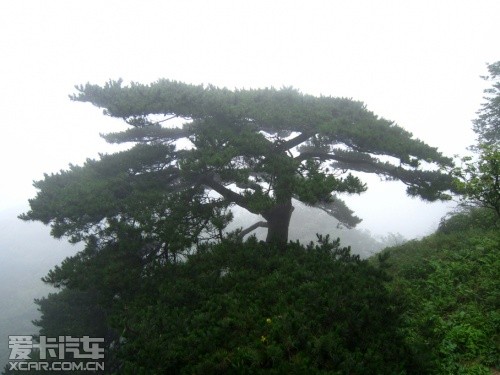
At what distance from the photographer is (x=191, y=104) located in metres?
10.7

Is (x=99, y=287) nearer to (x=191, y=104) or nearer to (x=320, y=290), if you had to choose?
(x=320, y=290)

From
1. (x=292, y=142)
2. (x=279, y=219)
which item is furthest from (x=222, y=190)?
(x=292, y=142)

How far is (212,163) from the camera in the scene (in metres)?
8.76

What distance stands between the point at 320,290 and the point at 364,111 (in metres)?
8.66

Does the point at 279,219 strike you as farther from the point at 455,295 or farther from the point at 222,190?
the point at 455,295

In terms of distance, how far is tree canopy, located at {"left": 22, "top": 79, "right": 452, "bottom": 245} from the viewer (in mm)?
8672

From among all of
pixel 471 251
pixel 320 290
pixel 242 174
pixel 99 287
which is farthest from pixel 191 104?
pixel 471 251

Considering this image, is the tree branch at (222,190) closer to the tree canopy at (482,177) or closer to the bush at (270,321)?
the bush at (270,321)

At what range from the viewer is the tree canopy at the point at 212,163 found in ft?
28.5

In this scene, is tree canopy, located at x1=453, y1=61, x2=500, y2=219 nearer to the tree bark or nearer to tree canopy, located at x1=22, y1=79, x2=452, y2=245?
tree canopy, located at x1=22, y1=79, x2=452, y2=245

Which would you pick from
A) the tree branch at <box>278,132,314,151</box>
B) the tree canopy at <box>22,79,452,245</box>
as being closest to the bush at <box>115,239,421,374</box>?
the tree canopy at <box>22,79,452,245</box>

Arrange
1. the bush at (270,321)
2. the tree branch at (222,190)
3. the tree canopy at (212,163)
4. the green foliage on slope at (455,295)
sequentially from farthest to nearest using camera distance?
the tree branch at (222,190), the tree canopy at (212,163), the green foliage on slope at (455,295), the bush at (270,321)

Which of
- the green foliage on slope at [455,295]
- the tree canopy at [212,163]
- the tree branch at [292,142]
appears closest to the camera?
the green foliage on slope at [455,295]

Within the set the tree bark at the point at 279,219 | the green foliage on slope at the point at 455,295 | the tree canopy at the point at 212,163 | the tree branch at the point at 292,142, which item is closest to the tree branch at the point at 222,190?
the tree canopy at the point at 212,163
